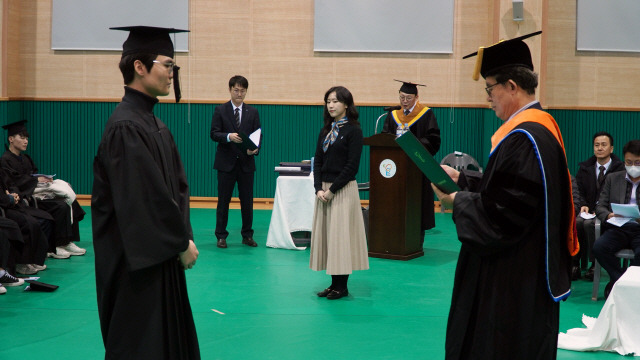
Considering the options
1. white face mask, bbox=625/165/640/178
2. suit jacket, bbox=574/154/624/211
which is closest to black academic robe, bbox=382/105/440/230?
suit jacket, bbox=574/154/624/211

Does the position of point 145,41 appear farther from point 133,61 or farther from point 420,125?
point 420,125

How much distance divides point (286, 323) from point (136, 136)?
281 centimetres

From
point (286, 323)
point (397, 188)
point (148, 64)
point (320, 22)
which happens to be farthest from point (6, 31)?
point (148, 64)

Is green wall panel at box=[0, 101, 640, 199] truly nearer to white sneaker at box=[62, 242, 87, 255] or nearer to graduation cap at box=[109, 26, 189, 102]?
white sneaker at box=[62, 242, 87, 255]

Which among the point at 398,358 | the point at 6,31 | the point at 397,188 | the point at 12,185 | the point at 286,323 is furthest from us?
the point at 6,31

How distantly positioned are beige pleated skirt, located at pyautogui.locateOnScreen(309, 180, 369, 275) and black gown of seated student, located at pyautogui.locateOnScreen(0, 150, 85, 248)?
121 inches

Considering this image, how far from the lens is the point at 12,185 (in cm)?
729

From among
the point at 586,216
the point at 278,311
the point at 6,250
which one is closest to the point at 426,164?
the point at 278,311

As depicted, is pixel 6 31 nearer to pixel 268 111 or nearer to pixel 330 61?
pixel 268 111

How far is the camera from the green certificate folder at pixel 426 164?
311 cm

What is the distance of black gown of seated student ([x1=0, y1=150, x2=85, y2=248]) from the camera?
7.38 meters

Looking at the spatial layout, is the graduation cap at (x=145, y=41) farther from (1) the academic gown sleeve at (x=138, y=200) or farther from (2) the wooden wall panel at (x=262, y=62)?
(2) the wooden wall panel at (x=262, y=62)

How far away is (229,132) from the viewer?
8875mm

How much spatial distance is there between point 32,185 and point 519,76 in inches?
235
